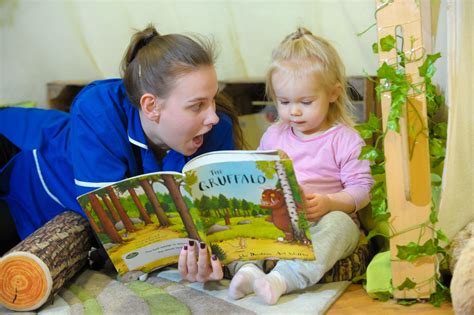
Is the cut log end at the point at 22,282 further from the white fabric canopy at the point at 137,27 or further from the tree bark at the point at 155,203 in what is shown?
the white fabric canopy at the point at 137,27

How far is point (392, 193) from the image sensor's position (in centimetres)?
128

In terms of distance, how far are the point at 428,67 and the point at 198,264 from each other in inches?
23.4

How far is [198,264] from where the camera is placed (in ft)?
4.54

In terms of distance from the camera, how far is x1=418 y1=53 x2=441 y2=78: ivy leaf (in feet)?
3.94

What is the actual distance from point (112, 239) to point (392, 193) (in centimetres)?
59

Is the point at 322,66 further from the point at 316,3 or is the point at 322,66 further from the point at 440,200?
the point at 316,3

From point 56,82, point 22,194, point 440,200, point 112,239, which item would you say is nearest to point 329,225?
point 440,200

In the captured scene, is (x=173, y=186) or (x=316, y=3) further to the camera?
(x=316, y=3)

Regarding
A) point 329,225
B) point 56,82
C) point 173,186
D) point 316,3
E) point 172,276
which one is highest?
point 316,3

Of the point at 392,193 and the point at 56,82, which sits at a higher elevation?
the point at 56,82

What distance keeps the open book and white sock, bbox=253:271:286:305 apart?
0.04 meters

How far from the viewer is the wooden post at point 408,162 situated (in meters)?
1.21

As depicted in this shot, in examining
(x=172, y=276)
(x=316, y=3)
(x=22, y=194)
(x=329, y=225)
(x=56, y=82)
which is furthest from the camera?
(x=56, y=82)

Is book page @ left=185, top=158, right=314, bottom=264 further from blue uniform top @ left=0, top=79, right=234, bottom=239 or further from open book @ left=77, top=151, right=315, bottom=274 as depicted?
blue uniform top @ left=0, top=79, right=234, bottom=239
